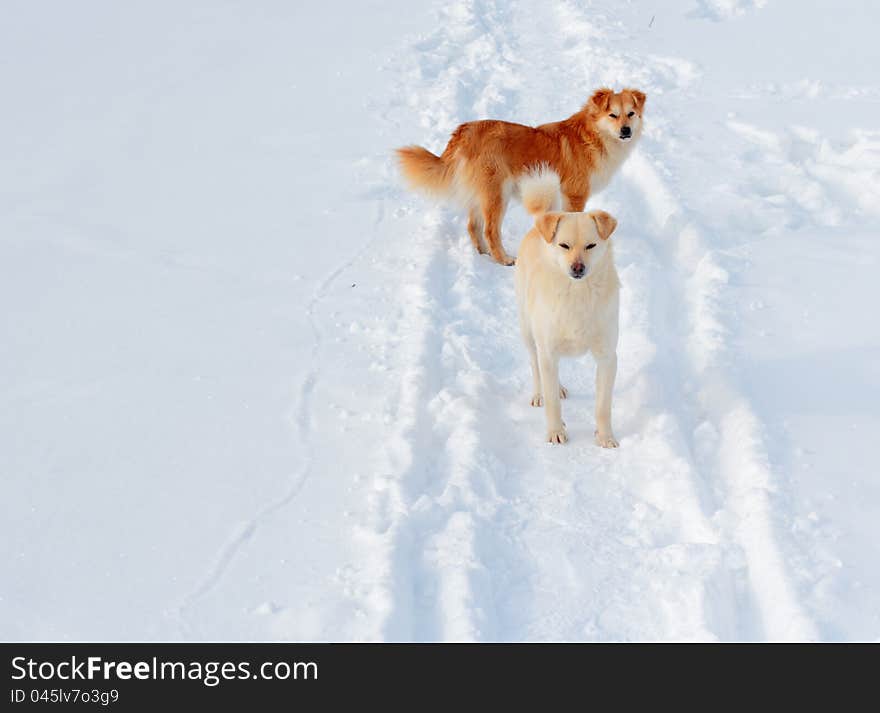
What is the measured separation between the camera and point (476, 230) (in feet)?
19.5

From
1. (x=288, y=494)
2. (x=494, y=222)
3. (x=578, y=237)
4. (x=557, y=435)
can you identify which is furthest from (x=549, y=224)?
(x=494, y=222)

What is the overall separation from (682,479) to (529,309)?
102 centimetres

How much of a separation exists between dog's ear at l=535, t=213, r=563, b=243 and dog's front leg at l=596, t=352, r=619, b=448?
0.58 m

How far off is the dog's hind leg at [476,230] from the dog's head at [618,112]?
101cm

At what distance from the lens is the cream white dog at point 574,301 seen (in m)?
3.78

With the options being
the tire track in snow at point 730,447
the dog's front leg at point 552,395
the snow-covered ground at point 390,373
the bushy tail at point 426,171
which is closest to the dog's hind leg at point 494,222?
the snow-covered ground at point 390,373

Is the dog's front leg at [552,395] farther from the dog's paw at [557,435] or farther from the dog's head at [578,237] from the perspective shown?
the dog's head at [578,237]

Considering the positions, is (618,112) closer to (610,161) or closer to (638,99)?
(638,99)

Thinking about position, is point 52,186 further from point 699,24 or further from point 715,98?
point 699,24

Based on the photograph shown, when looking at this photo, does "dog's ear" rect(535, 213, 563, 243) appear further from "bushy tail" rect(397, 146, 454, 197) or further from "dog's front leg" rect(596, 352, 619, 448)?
"bushy tail" rect(397, 146, 454, 197)

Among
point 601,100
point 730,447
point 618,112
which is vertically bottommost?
point 730,447

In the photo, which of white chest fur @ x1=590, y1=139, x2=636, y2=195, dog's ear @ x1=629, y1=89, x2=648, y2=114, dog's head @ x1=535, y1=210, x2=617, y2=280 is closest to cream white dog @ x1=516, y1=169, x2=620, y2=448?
dog's head @ x1=535, y1=210, x2=617, y2=280

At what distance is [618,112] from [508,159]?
786 millimetres

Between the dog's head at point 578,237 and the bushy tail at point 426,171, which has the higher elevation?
the bushy tail at point 426,171
